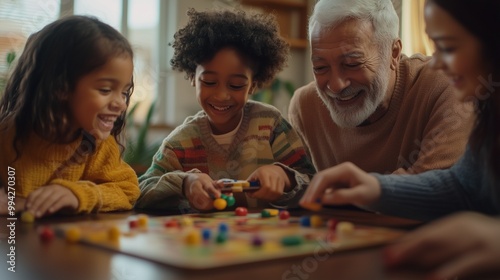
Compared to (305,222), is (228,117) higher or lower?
higher

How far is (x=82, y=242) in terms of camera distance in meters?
0.88

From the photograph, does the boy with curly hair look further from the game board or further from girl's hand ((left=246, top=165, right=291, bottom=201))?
the game board

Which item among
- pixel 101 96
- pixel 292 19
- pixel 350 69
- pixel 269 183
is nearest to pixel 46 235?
pixel 101 96

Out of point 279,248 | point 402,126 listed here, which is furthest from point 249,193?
point 402,126

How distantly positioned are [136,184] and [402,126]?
85 centimetres

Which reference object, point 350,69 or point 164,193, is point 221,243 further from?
point 350,69

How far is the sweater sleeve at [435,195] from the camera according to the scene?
107 cm

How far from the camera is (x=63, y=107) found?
4.27 ft

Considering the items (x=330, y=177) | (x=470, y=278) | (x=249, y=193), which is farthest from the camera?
(x=249, y=193)

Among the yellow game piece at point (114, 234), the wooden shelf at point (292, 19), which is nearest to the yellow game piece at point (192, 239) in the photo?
the yellow game piece at point (114, 234)

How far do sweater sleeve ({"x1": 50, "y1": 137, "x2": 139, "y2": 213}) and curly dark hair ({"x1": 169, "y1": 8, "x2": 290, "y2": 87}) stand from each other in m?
0.41

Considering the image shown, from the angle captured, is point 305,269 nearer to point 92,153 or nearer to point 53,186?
point 53,186

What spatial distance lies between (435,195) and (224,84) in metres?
0.71

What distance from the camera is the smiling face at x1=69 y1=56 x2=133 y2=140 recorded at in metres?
1.28
